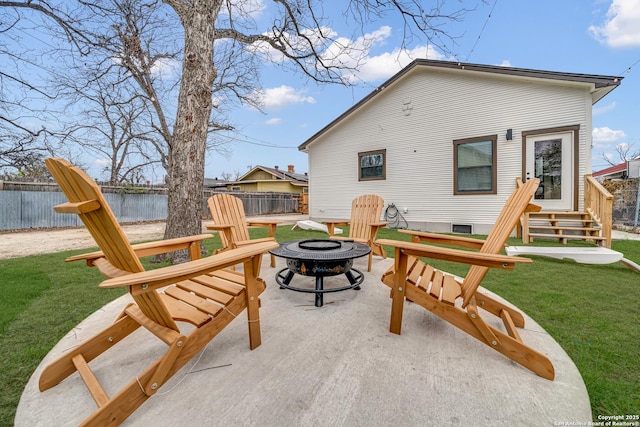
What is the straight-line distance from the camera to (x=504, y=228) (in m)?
1.72

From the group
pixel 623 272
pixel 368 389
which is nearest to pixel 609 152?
pixel 623 272

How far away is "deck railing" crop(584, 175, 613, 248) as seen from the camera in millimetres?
4965

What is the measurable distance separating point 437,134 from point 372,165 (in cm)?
216

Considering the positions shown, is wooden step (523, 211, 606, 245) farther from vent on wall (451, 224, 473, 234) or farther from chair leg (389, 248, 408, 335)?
chair leg (389, 248, 408, 335)

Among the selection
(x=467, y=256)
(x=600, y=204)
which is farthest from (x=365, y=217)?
(x=600, y=204)

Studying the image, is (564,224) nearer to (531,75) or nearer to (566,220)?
(566,220)

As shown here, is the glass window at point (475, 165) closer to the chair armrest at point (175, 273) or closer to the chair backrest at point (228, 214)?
the chair backrest at point (228, 214)

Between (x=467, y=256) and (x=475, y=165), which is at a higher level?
(x=475, y=165)

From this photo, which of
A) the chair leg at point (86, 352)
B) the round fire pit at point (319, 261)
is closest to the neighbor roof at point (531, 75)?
the round fire pit at point (319, 261)

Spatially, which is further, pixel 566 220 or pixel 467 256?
pixel 566 220

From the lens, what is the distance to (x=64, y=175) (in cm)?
→ 112

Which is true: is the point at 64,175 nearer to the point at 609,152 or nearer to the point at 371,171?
the point at 371,171

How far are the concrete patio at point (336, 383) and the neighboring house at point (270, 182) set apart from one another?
21.3 m

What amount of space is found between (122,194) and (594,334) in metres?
15.2
